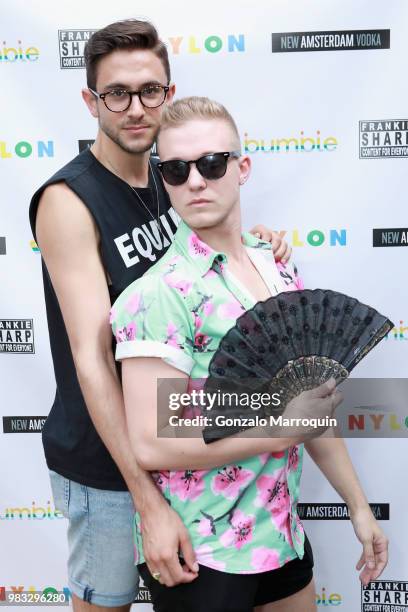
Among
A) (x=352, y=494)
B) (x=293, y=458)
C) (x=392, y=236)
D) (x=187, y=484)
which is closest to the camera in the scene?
(x=187, y=484)

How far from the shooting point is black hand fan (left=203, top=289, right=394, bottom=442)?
1223 millimetres

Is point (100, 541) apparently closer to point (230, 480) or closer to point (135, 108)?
point (230, 480)

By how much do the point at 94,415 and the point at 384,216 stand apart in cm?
128

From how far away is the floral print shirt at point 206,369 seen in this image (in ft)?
3.98

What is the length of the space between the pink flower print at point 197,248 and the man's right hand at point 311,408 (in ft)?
1.12

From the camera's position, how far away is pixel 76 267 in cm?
145

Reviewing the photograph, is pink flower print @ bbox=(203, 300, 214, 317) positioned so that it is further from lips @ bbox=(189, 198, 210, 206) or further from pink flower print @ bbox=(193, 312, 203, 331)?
lips @ bbox=(189, 198, 210, 206)

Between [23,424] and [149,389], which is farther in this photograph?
[23,424]

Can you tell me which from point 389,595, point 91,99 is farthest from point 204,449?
point 389,595

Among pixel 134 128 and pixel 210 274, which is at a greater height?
pixel 134 128

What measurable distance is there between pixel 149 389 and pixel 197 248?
0.29 metres

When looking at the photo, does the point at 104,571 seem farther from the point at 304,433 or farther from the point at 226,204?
the point at 226,204

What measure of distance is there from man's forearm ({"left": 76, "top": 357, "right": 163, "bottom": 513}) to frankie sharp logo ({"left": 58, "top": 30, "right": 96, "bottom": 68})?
1.18 metres

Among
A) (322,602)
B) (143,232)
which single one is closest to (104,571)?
(143,232)
